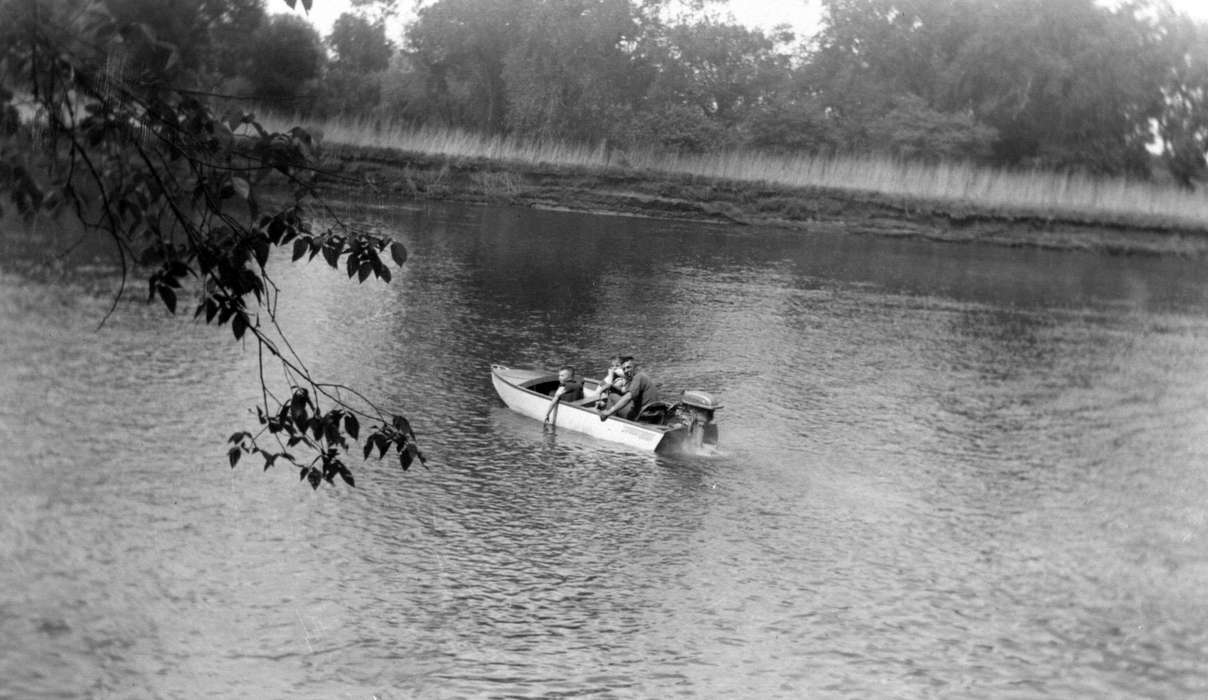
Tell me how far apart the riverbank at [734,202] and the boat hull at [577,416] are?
35.0 meters

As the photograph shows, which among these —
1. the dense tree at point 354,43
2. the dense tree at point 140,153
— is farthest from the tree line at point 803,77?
the dense tree at point 140,153

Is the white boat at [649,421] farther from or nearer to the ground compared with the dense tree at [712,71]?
nearer to the ground

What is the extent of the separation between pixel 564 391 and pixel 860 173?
41.8m

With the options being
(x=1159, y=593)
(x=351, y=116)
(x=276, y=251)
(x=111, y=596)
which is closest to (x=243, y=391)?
(x=111, y=596)

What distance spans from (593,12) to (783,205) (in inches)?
625

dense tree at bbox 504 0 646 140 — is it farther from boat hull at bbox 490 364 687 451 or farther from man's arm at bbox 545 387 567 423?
man's arm at bbox 545 387 567 423

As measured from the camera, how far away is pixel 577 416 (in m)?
21.3

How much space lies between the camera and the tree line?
6475cm

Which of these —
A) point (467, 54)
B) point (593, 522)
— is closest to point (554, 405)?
point (593, 522)

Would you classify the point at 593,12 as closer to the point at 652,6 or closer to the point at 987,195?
the point at 652,6

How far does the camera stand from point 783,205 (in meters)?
58.2

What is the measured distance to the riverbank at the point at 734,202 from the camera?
188 feet

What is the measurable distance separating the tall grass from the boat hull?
37928 millimetres

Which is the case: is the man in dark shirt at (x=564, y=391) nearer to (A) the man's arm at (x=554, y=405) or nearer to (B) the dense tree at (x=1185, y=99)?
(A) the man's arm at (x=554, y=405)
